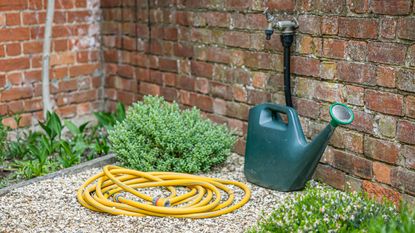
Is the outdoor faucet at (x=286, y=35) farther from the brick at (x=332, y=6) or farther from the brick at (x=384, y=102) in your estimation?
the brick at (x=384, y=102)

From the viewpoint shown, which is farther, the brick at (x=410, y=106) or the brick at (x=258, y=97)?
the brick at (x=258, y=97)

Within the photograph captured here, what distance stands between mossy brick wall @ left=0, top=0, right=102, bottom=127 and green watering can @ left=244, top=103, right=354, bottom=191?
5.69 ft

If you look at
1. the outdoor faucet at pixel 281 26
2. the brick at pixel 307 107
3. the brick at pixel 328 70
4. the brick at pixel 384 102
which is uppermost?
the outdoor faucet at pixel 281 26

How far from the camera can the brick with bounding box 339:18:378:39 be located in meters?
2.98

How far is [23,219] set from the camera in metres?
2.98

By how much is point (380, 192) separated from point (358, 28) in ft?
2.68

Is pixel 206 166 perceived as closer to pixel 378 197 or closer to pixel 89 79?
pixel 378 197

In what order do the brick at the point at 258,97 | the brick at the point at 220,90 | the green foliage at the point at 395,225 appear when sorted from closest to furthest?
the green foliage at the point at 395,225 < the brick at the point at 258,97 < the brick at the point at 220,90

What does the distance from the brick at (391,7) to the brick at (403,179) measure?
738mm

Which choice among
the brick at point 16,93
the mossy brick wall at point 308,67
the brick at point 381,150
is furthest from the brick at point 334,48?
the brick at point 16,93

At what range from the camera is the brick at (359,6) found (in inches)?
118

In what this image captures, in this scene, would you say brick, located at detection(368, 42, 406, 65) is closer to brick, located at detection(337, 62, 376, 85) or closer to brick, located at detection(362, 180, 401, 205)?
brick, located at detection(337, 62, 376, 85)

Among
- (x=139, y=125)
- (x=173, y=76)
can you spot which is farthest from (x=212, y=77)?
(x=139, y=125)

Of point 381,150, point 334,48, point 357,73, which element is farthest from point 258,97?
point 381,150
